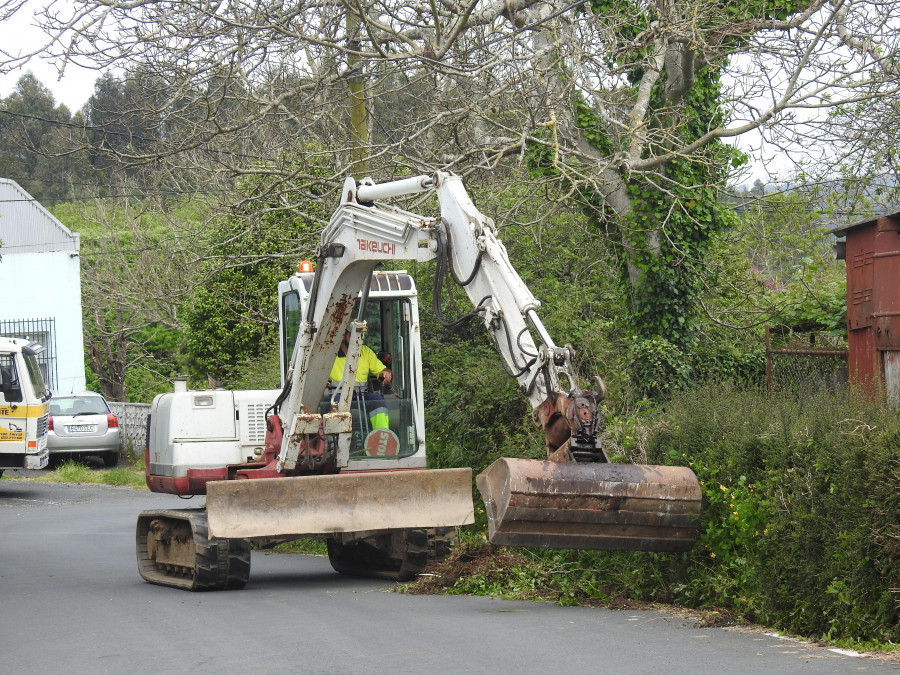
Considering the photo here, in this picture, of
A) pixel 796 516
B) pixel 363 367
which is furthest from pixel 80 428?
pixel 796 516

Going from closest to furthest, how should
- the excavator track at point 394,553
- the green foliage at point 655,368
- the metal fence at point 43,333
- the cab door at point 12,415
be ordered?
the excavator track at point 394,553, the green foliage at point 655,368, the cab door at point 12,415, the metal fence at point 43,333

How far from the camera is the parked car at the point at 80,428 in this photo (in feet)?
86.7

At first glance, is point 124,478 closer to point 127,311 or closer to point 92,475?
point 92,475

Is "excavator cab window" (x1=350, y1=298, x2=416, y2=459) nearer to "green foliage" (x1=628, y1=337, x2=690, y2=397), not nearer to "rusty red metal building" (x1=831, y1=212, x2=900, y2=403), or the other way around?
"green foliage" (x1=628, y1=337, x2=690, y2=397)

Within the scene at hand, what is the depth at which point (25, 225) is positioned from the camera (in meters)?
33.9

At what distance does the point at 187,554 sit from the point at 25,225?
25260 mm

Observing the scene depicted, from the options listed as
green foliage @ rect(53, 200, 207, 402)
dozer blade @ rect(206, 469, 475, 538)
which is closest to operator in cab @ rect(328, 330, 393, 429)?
dozer blade @ rect(206, 469, 475, 538)

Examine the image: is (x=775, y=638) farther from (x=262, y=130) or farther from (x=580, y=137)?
(x=262, y=130)

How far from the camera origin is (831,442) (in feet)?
25.0

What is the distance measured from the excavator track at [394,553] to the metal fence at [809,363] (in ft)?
13.8

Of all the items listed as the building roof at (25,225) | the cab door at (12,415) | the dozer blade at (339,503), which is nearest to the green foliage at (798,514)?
the dozer blade at (339,503)

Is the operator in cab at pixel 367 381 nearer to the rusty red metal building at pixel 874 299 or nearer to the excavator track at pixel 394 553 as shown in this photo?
the excavator track at pixel 394 553

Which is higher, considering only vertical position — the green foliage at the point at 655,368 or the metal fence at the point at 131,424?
the green foliage at the point at 655,368

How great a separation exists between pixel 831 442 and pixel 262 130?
12.6 meters
